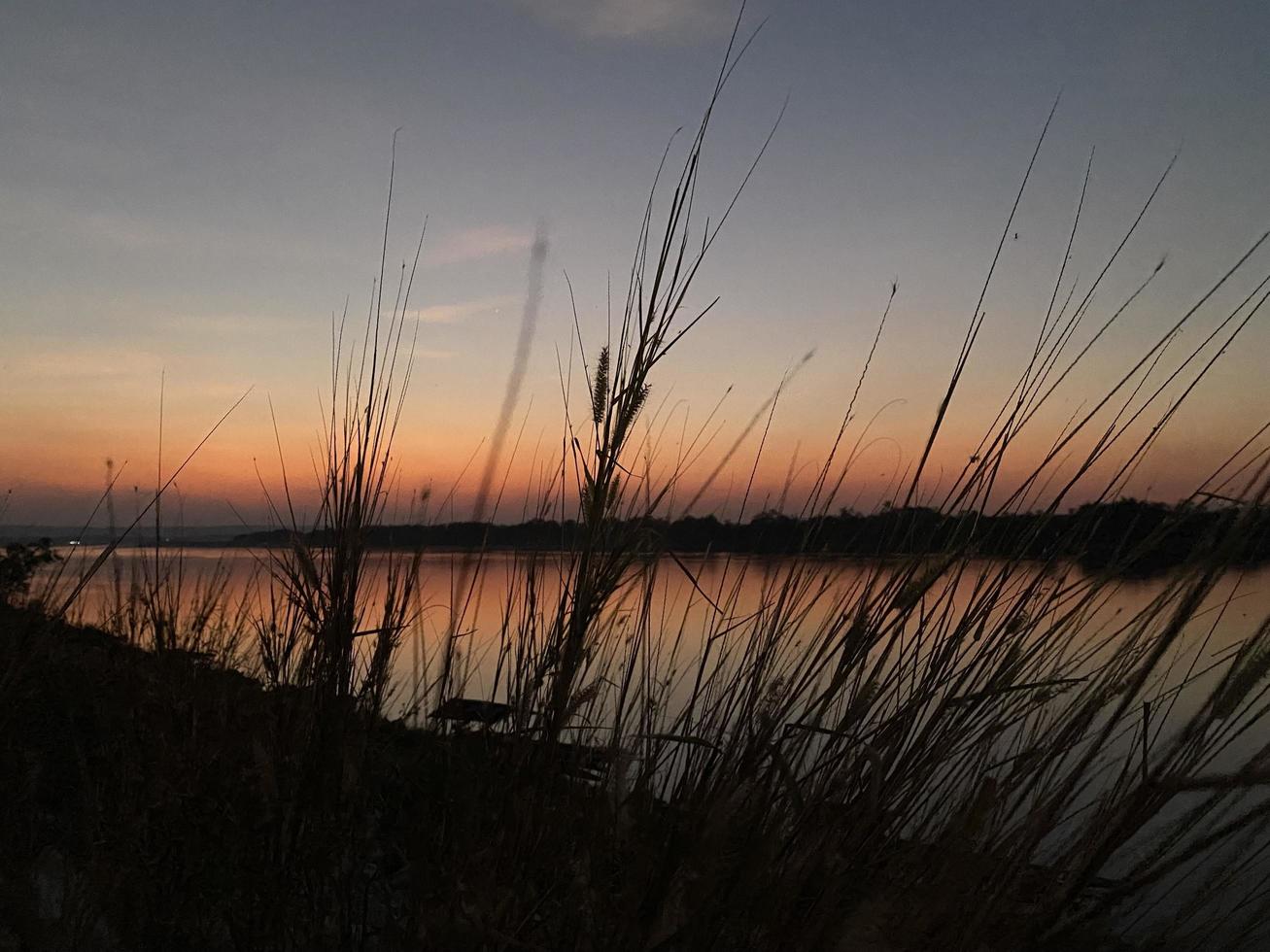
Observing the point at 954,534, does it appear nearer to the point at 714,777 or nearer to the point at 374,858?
the point at 714,777

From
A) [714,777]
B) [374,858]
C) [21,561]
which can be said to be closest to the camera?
[714,777]

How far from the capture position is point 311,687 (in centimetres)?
155

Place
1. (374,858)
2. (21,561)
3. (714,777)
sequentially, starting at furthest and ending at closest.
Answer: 1. (21,561)
2. (374,858)
3. (714,777)

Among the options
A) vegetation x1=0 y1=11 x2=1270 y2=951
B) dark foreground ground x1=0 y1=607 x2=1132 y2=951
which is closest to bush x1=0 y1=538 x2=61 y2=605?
dark foreground ground x1=0 y1=607 x2=1132 y2=951

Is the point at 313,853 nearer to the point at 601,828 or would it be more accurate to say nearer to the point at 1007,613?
the point at 601,828

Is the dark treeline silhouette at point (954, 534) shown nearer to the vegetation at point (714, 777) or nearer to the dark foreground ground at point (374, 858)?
the vegetation at point (714, 777)

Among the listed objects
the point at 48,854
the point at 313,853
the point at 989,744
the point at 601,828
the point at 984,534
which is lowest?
the point at 48,854

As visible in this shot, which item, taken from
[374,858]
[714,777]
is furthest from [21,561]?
[714,777]

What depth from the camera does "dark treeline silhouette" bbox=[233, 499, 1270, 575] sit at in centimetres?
109

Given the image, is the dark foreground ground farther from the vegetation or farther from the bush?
the bush

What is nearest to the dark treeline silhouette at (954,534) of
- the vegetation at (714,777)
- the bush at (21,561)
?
the vegetation at (714,777)

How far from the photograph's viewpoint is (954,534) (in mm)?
1222

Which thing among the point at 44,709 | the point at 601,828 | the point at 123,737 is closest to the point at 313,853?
the point at 601,828

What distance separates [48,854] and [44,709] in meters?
0.88
